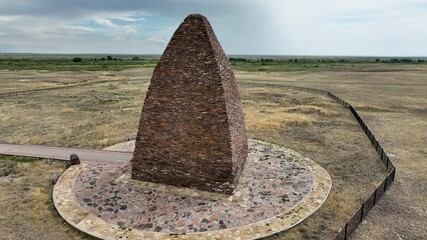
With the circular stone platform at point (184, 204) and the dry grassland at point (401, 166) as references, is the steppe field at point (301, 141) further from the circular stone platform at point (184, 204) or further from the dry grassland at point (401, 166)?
the circular stone platform at point (184, 204)

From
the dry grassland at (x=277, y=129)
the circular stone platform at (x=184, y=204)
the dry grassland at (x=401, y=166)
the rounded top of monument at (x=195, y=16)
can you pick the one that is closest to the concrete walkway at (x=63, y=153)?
the dry grassland at (x=277, y=129)

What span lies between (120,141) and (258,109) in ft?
63.6

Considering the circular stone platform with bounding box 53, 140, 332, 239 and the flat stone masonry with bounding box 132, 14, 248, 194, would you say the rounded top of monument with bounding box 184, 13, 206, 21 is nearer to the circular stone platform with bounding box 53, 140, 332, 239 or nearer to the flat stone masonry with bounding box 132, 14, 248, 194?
the flat stone masonry with bounding box 132, 14, 248, 194

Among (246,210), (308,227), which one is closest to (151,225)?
(246,210)

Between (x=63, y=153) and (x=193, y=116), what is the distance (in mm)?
12022

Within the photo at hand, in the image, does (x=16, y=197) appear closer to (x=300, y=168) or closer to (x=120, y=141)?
(x=120, y=141)

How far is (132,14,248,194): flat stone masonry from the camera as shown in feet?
48.3

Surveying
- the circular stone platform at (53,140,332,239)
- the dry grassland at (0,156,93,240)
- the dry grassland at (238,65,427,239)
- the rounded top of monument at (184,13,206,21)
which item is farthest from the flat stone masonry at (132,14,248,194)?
the dry grassland at (238,65,427,239)

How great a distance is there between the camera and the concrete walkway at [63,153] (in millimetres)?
20300

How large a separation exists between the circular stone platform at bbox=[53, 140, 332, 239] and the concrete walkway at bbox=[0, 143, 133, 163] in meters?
1.81

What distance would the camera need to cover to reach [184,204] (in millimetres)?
14195

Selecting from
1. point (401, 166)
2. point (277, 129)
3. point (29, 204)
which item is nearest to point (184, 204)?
point (29, 204)

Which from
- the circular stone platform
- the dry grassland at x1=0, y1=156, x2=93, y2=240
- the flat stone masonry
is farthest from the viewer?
the flat stone masonry

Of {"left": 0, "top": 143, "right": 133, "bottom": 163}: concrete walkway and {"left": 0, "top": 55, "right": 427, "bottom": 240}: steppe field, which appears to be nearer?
{"left": 0, "top": 55, "right": 427, "bottom": 240}: steppe field
